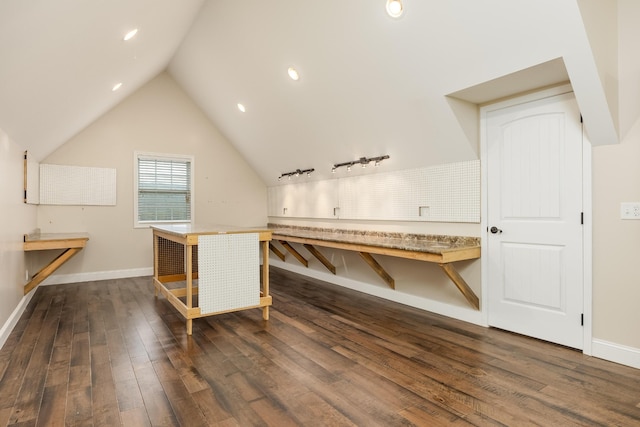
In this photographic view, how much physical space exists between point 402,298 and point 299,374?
1.97 metres

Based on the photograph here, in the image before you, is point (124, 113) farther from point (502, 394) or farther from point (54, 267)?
point (502, 394)

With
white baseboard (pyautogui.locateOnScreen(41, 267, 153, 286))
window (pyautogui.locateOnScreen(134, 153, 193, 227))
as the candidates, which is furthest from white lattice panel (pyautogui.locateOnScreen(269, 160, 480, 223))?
white baseboard (pyautogui.locateOnScreen(41, 267, 153, 286))

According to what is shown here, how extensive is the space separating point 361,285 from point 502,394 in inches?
101

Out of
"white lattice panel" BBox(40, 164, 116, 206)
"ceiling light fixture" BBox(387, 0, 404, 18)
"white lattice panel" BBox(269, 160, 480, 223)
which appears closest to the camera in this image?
"ceiling light fixture" BBox(387, 0, 404, 18)

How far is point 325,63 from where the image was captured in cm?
346

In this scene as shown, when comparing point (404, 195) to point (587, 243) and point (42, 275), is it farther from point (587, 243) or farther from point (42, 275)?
point (42, 275)

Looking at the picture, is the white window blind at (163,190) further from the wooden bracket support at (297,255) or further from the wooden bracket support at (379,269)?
the wooden bracket support at (379,269)

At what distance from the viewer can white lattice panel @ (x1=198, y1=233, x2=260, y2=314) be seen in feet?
10.3

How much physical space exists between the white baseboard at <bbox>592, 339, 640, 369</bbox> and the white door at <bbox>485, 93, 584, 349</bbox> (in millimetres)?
110

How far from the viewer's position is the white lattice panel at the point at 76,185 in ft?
16.3

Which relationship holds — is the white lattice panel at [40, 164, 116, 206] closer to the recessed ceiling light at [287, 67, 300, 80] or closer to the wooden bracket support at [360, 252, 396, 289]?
the recessed ceiling light at [287, 67, 300, 80]

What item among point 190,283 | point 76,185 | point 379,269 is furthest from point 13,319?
point 379,269

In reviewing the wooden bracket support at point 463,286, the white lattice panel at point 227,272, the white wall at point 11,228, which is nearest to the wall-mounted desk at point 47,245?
the white wall at point 11,228

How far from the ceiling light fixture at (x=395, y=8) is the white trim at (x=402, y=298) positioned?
2.54m
